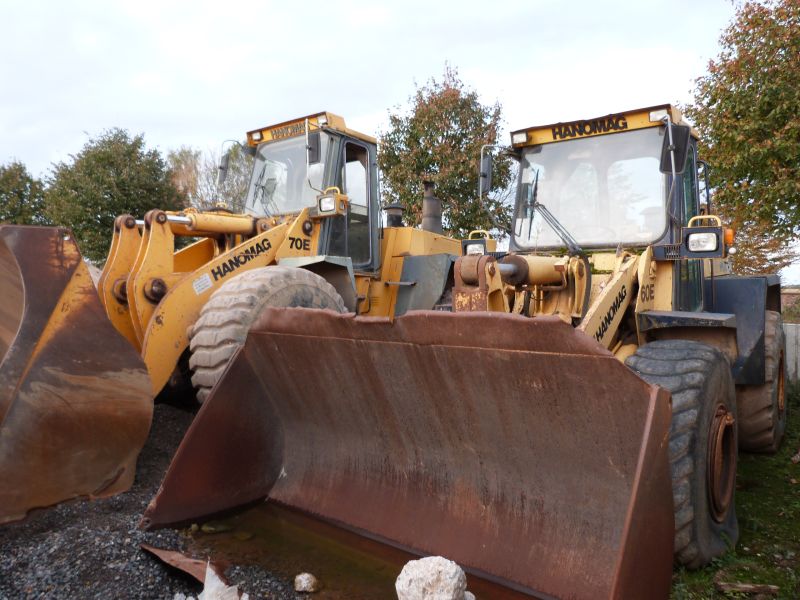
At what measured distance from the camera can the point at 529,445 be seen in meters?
2.83

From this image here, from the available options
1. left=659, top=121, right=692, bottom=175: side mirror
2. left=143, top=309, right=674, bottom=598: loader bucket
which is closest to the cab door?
left=659, top=121, right=692, bottom=175: side mirror

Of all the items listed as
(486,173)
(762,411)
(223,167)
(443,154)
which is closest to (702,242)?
(486,173)

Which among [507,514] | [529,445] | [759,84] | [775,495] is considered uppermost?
[759,84]

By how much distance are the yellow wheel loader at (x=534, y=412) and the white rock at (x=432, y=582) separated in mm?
527

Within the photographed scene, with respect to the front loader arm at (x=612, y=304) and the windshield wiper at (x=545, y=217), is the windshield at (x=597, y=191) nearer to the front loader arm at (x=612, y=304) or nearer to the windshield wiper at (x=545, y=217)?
the windshield wiper at (x=545, y=217)

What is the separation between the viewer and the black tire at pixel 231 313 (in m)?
4.24

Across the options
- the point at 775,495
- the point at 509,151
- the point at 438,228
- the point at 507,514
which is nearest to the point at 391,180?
the point at 438,228

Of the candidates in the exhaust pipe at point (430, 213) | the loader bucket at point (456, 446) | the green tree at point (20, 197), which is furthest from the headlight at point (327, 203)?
the green tree at point (20, 197)

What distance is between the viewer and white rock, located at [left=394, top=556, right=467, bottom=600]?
2.20 metres

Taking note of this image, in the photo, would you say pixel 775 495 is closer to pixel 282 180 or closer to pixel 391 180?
pixel 282 180

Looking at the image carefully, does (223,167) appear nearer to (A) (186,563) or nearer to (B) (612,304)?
(B) (612,304)

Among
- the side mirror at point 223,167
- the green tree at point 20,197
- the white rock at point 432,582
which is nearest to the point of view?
the white rock at point 432,582

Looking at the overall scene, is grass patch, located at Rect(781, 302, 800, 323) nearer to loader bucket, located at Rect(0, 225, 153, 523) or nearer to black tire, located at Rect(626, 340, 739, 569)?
black tire, located at Rect(626, 340, 739, 569)

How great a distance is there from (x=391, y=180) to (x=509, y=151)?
9986 mm
